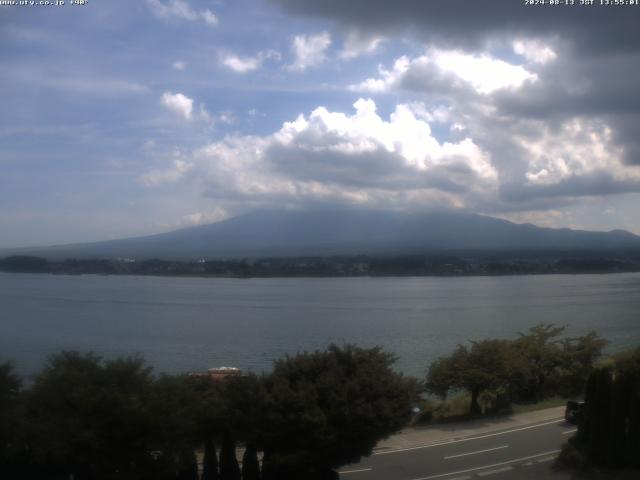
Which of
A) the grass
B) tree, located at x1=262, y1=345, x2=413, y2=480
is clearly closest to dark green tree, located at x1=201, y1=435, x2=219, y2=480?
tree, located at x1=262, y1=345, x2=413, y2=480

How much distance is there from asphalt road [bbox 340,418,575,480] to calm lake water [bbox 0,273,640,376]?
8829 millimetres

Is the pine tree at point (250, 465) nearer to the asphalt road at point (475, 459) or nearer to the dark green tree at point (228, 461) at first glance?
the dark green tree at point (228, 461)

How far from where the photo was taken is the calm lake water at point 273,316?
1108 inches

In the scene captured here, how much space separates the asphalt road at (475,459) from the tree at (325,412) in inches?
52.6

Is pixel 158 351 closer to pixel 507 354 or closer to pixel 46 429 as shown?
pixel 507 354

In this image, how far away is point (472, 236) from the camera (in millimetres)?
151625

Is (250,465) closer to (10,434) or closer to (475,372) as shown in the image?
(10,434)

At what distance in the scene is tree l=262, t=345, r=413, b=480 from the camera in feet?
30.5

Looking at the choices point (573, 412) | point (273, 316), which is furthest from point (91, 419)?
point (273, 316)

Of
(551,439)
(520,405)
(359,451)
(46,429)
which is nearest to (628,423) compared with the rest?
(551,439)

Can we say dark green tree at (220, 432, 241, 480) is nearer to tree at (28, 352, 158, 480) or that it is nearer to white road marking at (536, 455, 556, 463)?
tree at (28, 352, 158, 480)

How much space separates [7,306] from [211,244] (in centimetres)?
9943

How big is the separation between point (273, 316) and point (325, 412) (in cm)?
3125

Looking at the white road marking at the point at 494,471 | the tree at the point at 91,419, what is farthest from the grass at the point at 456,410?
the tree at the point at 91,419
